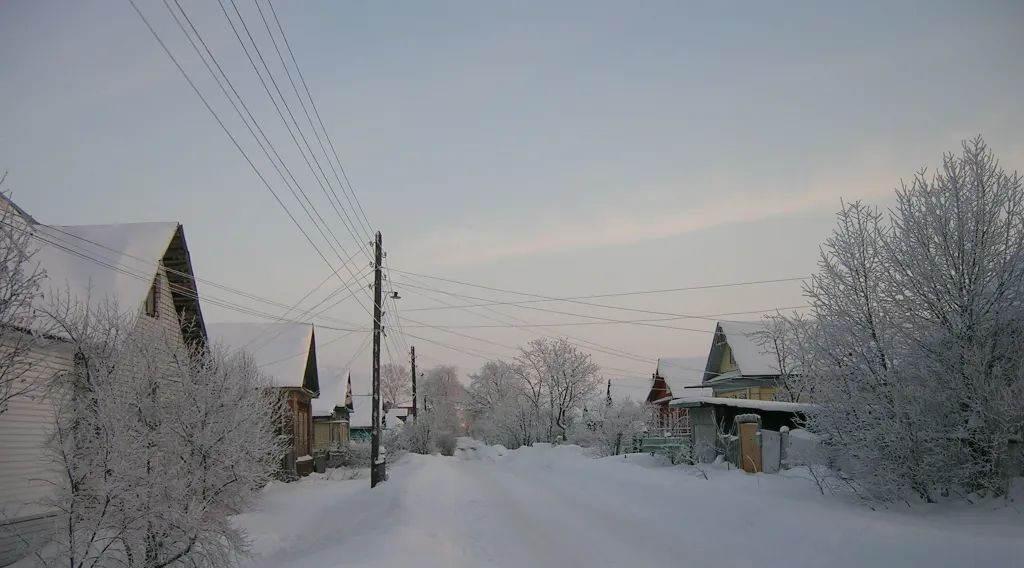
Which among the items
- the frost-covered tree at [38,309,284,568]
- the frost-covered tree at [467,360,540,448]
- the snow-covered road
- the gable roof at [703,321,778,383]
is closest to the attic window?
the frost-covered tree at [38,309,284,568]

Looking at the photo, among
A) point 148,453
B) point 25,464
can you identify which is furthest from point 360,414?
point 148,453

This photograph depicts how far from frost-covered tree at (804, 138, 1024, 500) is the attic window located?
16279mm

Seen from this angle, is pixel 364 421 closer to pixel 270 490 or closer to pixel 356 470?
pixel 356 470

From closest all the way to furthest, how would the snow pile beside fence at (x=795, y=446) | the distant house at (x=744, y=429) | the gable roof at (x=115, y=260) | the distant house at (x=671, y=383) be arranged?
the gable roof at (x=115, y=260), the snow pile beside fence at (x=795, y=446), the distant house at (x=744, y=429), the distant house at (x=671, y=383)

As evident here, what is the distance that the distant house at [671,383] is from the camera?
152ft

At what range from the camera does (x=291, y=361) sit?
104ft

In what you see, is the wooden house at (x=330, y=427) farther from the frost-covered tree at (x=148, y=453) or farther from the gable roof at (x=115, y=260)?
the frost-covered tree at (x=148, y=453)

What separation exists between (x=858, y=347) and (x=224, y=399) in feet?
34.3

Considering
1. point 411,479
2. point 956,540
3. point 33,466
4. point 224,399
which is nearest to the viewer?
point 956,540

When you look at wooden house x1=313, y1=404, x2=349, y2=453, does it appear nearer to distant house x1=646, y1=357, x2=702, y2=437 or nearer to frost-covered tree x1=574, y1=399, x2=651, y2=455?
frost-covered tree x1=574, y1=399, x2=651, y2=455

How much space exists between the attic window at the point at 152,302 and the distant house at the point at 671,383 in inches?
1275

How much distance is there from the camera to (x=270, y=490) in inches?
950

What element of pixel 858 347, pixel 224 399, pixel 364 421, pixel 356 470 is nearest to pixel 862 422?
pixel 858 347

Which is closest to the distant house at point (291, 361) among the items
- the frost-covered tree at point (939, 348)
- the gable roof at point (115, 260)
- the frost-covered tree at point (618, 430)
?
the gable roof at point (115, 260)
